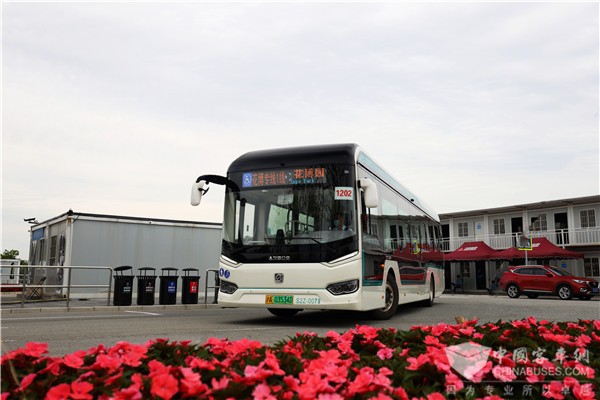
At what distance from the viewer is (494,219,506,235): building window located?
43.8 meters

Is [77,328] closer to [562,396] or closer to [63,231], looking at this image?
[562,396]

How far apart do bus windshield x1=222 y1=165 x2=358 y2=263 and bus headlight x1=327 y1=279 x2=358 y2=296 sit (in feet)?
1.48

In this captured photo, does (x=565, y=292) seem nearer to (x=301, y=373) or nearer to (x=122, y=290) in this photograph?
(x=122, y=290)

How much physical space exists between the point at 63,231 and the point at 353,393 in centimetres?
2054

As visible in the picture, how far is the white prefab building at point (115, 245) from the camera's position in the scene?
20.5m

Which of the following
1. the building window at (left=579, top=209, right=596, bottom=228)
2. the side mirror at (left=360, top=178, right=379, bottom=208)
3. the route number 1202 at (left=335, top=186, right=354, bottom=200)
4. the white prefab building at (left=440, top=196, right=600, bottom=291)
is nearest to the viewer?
the side mirror at (left=360, top=178, right=379, bottom=208)

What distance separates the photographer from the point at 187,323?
399 inches

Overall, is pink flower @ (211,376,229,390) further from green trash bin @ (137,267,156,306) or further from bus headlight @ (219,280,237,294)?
green trash bin @ (137,267,156,306)

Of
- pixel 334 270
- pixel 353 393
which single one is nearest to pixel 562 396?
pixel 353 393

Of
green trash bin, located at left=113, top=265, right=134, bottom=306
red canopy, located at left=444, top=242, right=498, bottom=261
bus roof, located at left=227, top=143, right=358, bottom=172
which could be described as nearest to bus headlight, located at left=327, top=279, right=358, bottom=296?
bus roof, located at left=227, top=143, right=358, bottom=172

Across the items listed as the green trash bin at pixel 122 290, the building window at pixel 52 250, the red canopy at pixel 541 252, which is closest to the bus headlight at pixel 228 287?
the green trash bin at pixel 122 290

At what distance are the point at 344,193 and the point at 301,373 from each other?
6.65m

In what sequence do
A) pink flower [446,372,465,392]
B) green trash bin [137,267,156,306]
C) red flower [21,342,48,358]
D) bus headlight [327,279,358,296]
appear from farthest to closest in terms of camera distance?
green trash bin [137,267,156,306], bus headlight [327,279,358,296], red flower [21,342,48,358], pink flower [446,372,465,392]

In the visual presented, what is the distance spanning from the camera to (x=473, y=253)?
36.6m
